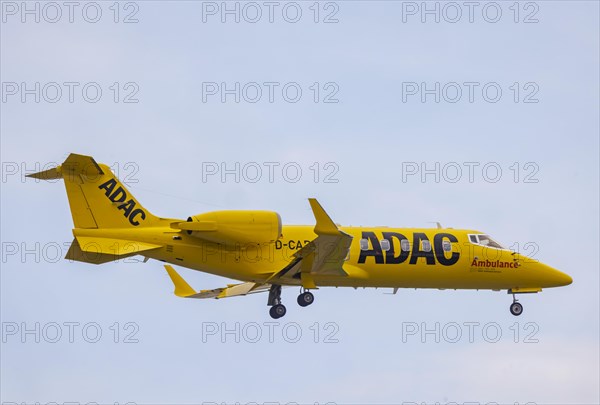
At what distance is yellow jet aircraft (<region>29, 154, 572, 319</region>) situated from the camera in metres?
41.2

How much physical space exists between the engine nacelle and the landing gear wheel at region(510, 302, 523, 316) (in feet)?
32.6

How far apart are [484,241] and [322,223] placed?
8522 mm

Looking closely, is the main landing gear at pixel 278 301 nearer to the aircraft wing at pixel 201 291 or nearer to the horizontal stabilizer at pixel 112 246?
the aircraft wing at pixel 201 291

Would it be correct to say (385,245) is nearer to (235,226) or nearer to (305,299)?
(305,299)

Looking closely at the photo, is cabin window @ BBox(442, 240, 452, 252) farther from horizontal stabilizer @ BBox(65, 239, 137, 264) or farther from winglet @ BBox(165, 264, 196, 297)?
horizontal stabilizer @ BBox(65, 239, 137, 264)

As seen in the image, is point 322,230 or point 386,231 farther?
point 386,231

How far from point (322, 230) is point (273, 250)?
12.1 ft

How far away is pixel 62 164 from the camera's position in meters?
40.8

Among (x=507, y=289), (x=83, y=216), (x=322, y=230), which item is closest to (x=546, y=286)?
(x=507, y=289)

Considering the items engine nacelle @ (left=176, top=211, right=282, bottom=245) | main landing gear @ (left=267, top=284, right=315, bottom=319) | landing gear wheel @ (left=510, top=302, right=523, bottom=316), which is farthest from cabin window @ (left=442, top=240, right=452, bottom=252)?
engine nacelle @ (left=176, top=211, right=282, bottom=245)

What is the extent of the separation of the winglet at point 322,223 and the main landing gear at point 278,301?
3991mm

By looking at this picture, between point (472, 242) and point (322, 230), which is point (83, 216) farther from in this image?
point (472, 242)

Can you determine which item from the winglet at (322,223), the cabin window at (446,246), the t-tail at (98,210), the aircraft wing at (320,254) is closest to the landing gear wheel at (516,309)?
the cabin window at (446,246)

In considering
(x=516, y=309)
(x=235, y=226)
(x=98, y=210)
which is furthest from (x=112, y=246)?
(x=516, y=309)
